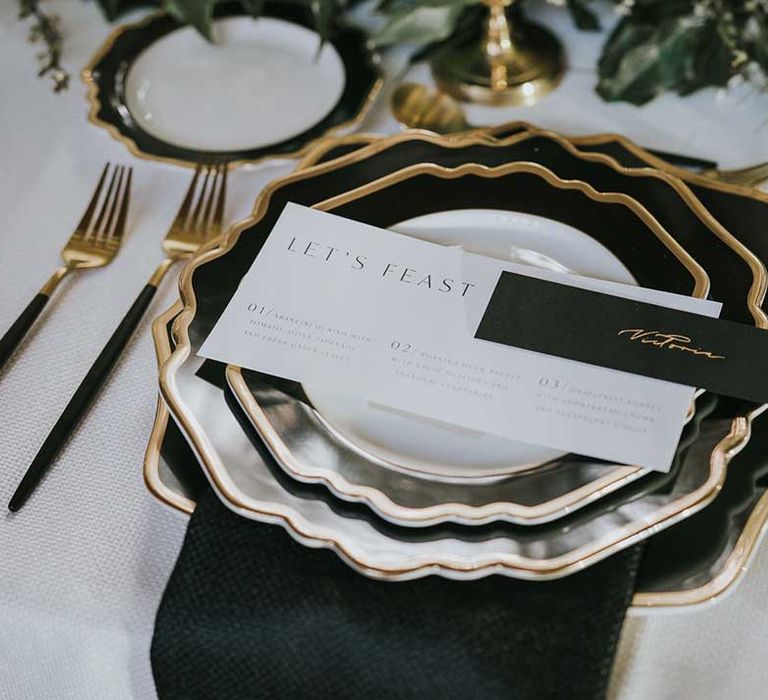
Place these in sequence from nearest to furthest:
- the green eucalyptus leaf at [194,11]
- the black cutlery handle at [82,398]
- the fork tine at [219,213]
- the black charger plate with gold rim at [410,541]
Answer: the black charger plate with gold rim at [410,541]
the black cutlery handle at [82,398]
the fork tine at [219,213]
the green eucalyptus leaf at [194,11]

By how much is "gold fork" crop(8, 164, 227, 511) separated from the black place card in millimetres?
250

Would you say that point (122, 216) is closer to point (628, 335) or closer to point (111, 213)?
point (111, 213)

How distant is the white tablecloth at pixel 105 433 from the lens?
0.48 metres

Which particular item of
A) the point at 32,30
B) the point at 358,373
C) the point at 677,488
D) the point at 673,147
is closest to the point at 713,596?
the point at 677,488

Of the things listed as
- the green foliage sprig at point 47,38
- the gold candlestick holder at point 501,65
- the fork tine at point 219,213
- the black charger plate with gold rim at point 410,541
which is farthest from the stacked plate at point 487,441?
the green foliage sprig at point 47,38

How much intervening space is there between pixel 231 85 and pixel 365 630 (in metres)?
0.53

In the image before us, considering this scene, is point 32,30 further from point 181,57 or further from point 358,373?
point 358,373

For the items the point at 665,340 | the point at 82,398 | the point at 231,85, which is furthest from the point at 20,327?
the point at 665,340

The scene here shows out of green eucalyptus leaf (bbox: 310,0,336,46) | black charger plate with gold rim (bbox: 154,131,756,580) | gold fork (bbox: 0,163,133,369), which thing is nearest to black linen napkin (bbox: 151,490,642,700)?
black charger plate with gold rim (bbox: 154,131,756,580)

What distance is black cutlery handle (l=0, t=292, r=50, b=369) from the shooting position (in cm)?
60

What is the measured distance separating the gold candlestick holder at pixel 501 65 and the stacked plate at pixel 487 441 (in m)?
0.21

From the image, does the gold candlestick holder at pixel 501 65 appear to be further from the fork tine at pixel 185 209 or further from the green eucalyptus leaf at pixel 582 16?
the fork tine at pixel 185 209

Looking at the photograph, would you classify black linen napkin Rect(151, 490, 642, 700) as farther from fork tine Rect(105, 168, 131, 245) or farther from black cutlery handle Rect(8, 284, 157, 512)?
fork tine Rect(105, 168, 131, 245)

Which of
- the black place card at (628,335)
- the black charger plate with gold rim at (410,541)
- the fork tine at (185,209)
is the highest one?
the black place card at (628,335)
